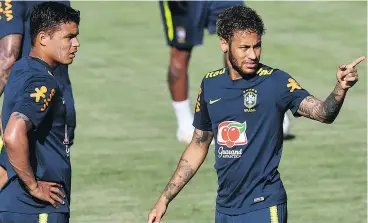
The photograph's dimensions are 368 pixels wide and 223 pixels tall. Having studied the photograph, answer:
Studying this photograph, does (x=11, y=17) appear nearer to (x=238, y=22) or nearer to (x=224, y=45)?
(x=224, y=45)

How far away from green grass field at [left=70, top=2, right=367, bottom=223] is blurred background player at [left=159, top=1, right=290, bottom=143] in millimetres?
411

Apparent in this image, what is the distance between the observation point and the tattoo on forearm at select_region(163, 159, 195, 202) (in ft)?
27.0

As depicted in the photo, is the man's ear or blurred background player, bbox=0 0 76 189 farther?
blurred background player, bbox=0 0 76 189

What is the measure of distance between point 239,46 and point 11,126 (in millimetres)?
1626

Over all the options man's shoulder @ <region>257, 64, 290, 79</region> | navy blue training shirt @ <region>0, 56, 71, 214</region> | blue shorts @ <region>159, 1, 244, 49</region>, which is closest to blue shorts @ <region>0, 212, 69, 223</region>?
navy blue training shirt @ <region>0, 56, 71, 214</region>

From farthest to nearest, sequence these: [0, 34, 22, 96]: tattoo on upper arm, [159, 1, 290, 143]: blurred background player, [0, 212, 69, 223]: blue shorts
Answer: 1. [159, 1, 290, 143]: blurred background player
2. [0, 34, 22, 96]: tattoo on upper arm
3. [0, 212, 69, 223]: blue shorts

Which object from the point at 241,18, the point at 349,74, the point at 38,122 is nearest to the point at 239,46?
the point at 241,18

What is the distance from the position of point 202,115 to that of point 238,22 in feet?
2.38

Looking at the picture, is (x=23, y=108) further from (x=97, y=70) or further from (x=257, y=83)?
(x=97, y=70)

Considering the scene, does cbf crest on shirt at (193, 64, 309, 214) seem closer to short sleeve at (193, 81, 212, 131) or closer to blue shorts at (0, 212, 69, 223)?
short sleeve at (193, 81, 212, 131)

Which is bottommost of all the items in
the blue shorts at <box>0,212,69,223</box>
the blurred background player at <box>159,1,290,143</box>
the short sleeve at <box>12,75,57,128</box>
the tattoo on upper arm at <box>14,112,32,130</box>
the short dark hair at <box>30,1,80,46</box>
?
the blurred background player at <box>159,1,290,143</box>

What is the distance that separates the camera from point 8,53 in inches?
416

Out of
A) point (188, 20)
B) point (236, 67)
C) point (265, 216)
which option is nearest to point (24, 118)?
point (236, 67)

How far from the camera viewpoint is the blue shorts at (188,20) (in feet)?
46.3
